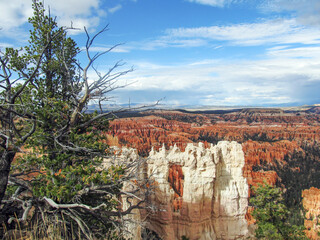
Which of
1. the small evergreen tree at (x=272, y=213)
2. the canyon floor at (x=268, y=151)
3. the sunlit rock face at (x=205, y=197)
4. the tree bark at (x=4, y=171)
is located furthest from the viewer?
the canyon floor at (x=268, y=151)

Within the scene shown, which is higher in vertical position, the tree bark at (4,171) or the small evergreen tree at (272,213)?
A: the tree bark at (4,171)

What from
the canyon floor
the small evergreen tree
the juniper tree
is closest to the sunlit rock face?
the small evergreen tree

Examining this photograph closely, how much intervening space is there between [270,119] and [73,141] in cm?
16790

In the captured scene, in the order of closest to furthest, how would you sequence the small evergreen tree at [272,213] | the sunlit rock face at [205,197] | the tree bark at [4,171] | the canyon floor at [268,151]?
1. the tree bark at [4,171]
2. the small evergreen tree at [272,213]
3. the sunlit rock face at [205,197]
4. the canyon floor at [268,151]

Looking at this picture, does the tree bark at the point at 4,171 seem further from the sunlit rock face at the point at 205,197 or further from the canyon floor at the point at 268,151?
the canyon floor at the point at 268,151

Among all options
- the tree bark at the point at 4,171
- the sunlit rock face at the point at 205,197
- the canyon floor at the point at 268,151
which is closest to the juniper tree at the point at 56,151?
the tree bark at the point at 4,171

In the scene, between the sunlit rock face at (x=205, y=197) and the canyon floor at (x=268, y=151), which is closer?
the sunlit rock face at (x=205, y=197)

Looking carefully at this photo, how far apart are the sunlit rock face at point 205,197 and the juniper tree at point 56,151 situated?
8.38m

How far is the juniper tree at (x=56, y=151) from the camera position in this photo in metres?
5.35

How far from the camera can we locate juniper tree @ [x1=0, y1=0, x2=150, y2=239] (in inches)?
211

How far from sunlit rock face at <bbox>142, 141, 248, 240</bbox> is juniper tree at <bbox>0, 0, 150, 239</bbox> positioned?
330 inches

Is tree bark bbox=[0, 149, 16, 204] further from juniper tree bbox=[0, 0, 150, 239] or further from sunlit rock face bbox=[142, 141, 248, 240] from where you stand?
sunlit rock face bbox=[142, 141, 248, 240]

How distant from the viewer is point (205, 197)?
1588cm

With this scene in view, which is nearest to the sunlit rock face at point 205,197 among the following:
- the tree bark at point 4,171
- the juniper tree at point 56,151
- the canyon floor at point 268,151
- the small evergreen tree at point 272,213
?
the small evergreen tree at point 272,213
